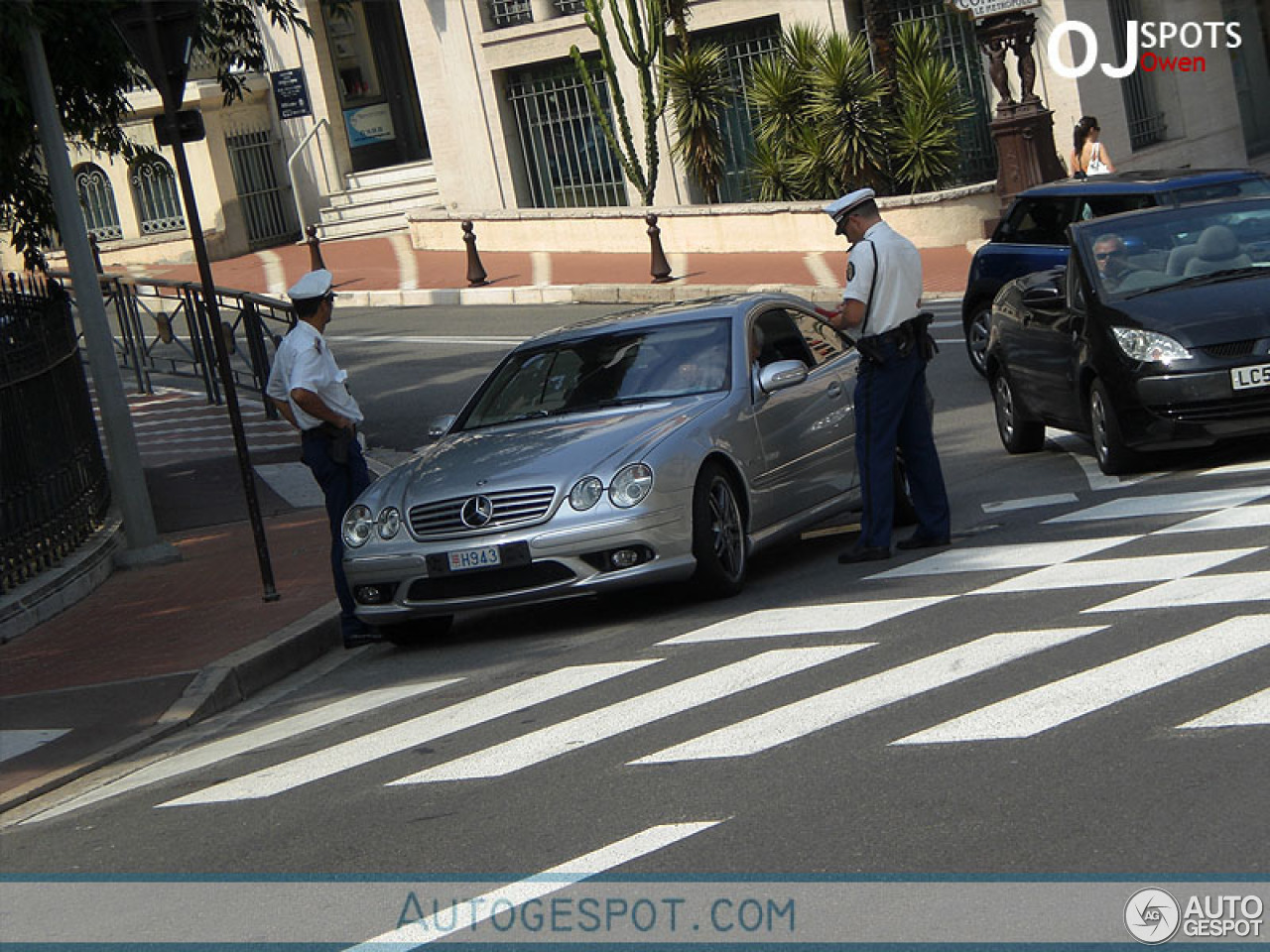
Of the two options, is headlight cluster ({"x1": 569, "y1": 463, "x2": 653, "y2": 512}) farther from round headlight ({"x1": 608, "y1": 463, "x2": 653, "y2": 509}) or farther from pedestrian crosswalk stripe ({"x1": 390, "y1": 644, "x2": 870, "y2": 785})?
pedestrian crosswalk stripe ({"x1": 390, "y1": 644, "x2": 870, "y2": 785})

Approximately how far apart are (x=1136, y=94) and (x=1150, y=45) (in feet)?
3.64

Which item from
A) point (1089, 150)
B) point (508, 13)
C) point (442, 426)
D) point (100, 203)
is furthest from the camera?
point (100, 203)

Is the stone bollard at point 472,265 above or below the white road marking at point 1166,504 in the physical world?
above

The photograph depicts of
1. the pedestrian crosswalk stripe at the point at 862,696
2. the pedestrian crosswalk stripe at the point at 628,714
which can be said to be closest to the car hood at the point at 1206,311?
the pedestrian crosswalk stripe at the point at 862,696

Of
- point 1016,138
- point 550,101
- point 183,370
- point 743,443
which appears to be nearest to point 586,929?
point 743,443

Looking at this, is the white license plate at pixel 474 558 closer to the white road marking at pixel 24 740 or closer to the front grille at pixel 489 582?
the front grille at pixel 489 582

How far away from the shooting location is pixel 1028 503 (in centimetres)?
1161

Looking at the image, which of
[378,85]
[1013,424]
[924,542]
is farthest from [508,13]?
[924,542]

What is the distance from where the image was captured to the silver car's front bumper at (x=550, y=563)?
959 centimetres

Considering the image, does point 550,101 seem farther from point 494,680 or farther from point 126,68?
point 494,680

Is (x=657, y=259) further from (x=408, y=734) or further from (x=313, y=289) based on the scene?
(x=408, y=734)

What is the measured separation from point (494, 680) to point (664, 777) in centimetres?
247

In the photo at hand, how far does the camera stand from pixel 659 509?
31.6 feet

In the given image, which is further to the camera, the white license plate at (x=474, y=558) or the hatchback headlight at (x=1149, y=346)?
the hatchback headlight at (x=1149, y=346)
